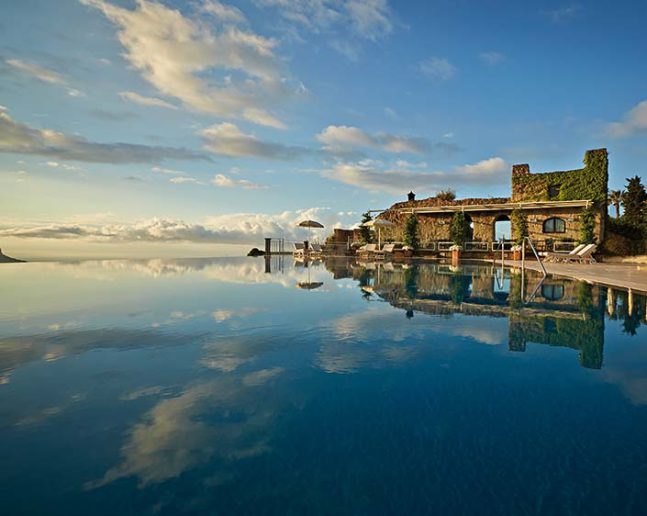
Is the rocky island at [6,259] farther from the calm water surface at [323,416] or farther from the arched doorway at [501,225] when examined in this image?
the arched doorway at [501,225]

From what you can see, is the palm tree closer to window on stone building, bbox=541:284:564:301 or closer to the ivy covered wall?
the ivy covered wall

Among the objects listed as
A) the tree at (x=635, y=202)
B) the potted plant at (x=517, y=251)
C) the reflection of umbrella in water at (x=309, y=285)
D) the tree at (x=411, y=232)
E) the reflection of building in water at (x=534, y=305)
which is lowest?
the reflection of building in water at (x=534, y=305)

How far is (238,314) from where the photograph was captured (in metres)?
6.13

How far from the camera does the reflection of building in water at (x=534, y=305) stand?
182 inches

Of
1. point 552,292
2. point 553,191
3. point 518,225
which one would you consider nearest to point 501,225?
point 518,225

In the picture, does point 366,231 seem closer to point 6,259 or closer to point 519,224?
point 519,224

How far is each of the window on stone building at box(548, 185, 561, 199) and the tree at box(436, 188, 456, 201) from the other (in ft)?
20.8

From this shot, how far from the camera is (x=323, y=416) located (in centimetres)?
253

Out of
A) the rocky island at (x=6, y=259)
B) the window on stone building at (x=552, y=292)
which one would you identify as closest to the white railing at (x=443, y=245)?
the window on stone building at (x=552, y=292)

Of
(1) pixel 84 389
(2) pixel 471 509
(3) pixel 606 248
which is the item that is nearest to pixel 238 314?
(1) pixel 84 389

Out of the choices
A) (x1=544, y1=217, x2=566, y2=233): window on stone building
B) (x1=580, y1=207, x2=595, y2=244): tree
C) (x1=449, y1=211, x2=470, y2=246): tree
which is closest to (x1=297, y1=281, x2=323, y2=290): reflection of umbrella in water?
(x1=449, y1=211, x2=470, y2=246): tree

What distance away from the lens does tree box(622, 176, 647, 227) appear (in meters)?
24.2

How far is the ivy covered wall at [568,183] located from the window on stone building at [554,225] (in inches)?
57.6

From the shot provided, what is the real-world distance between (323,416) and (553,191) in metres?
27.3
